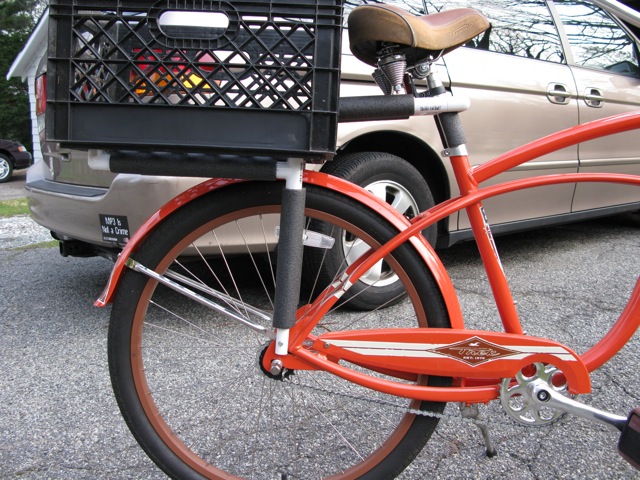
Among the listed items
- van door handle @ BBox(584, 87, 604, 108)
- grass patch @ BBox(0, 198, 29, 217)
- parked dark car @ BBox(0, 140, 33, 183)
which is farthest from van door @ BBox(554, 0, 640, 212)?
parked dark car @ BBox(0, 140, 33, 183)

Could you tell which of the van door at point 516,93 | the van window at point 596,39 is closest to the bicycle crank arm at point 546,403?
the van door at point 516,93

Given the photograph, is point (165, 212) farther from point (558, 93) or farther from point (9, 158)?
point (9, 158)

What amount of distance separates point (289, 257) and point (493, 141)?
2138 millimetres

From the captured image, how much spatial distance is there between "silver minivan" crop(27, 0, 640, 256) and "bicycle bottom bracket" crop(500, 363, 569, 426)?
4.50 ft

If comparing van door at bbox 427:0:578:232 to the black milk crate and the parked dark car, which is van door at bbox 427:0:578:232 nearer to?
the black milk crate

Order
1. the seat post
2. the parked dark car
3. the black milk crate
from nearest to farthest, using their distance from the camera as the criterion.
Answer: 1. the black milk crate
2. the seat post
3. the parked dark car

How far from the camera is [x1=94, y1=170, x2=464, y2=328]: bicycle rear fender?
1.39 m

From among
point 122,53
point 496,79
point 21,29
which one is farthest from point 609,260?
point 21,29

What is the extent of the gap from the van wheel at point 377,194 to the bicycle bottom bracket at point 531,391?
3.52 feet

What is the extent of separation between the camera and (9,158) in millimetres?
12609

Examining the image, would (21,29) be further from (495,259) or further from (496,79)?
(495,259)

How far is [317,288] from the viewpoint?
271cm

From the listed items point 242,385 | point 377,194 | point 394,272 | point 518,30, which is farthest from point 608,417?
point 518,30

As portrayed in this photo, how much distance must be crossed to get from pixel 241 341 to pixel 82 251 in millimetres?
1120
